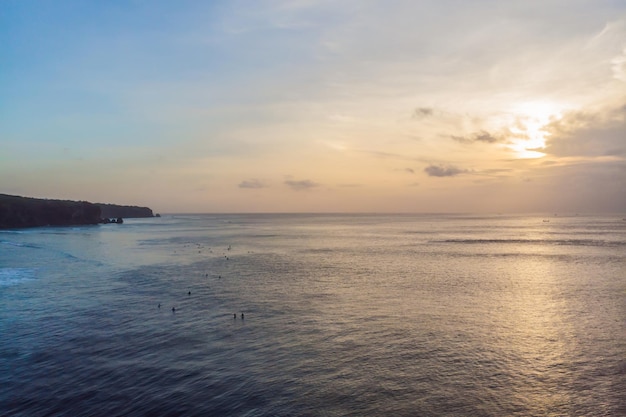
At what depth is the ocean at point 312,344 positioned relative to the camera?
84.9ft

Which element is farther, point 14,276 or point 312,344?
point 14,276

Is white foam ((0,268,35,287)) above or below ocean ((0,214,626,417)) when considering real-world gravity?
above

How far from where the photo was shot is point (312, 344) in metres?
35.7

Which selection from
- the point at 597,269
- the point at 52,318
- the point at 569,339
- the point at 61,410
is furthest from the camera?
the point at 597,269

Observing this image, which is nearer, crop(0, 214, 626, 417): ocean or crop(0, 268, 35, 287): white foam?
crop(0, 214, 626, 417): ocean

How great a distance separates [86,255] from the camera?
3868 inches

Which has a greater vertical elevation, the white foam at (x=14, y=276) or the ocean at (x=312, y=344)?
the white foam at (x=14, y=276)

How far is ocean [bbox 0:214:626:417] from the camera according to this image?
25875 mm

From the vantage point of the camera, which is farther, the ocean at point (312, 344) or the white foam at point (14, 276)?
the white foam at point (14, 276)

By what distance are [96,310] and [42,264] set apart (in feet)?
148

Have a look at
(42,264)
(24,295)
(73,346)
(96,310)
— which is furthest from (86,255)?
(73,346)

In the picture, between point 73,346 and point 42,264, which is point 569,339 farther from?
point 42,264

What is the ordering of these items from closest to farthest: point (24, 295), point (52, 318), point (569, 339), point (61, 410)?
point (61, 410) → point (569, 339) → point (52, 318) → point (24, 295)

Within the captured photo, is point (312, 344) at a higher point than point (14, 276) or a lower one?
lower
